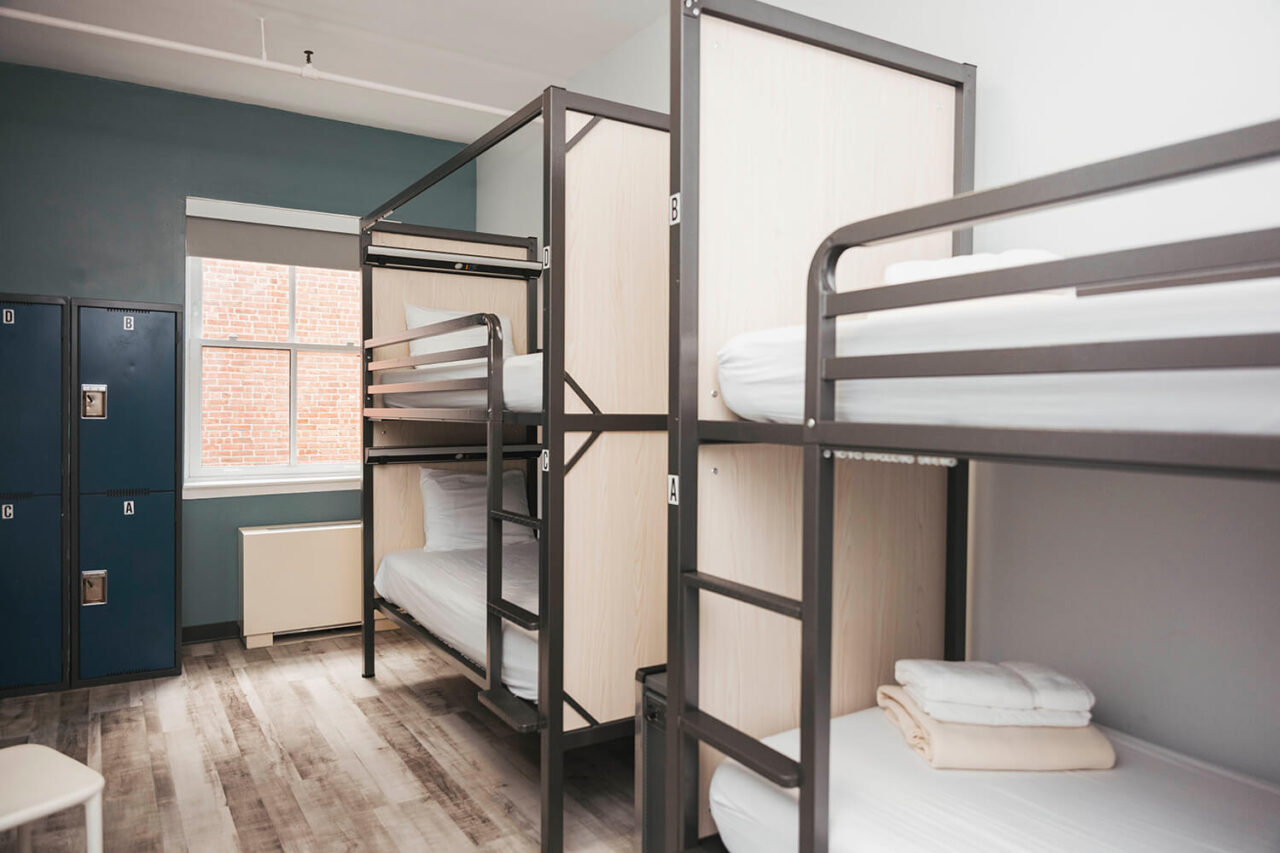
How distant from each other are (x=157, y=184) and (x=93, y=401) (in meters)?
1.30

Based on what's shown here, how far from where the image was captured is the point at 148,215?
4.08 m

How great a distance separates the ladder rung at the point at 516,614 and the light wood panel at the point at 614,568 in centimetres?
10

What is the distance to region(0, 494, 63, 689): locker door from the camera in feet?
10.9

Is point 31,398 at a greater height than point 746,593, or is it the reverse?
point 31,398

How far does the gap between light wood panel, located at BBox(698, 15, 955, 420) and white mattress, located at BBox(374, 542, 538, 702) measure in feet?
3.93

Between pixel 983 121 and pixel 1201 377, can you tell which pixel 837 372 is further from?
pixel 983 121

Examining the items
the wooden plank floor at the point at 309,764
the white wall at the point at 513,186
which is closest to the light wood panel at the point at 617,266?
the wooden plank floor at the point at 309,764

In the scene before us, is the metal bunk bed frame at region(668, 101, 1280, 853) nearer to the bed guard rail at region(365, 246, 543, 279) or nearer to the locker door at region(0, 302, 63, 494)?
the bed guard rail at region(365, 246, 543, 279)

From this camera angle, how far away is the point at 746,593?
143cm

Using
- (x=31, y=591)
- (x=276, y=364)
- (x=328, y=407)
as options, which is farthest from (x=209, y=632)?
(x=276, y=364)

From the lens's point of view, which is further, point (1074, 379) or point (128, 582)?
point (128, 582)

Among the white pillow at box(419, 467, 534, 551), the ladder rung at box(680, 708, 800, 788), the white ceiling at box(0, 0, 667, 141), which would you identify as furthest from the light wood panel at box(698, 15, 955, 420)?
the white pillow at box(419, 467, 534, 551)

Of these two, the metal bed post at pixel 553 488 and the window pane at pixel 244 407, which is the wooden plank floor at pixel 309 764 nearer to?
the metal bed post at pixel 553 488

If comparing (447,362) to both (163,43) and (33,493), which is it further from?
(33,493)
